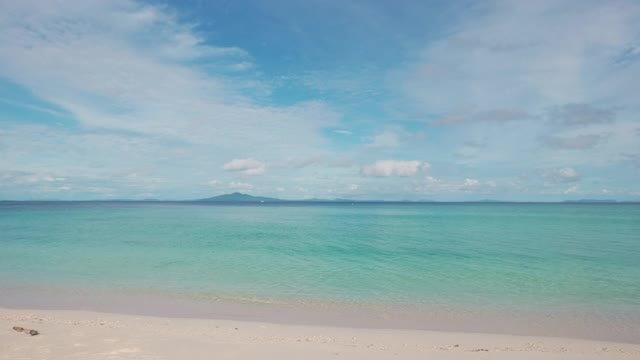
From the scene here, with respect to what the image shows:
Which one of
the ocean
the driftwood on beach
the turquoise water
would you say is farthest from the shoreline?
the driftwood on beach

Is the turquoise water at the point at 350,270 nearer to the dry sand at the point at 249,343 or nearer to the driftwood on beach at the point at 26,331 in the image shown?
the dry sand at the point at 249,343

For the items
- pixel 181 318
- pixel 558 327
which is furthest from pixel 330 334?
pixel 558 327

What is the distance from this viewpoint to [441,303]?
1605 cm

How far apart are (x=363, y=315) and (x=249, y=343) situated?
17.0ft

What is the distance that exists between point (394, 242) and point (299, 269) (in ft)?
56.8

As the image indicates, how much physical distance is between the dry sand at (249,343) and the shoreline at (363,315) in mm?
805

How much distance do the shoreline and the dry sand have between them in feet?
2.64

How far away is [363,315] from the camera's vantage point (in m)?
14.4

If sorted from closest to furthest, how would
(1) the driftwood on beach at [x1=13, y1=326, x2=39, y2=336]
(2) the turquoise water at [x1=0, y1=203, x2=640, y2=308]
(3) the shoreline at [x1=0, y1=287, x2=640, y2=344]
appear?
(1) the driftwood on beach at [x1=13, y1=326, x2=39, y2=336] < (3) the shoreline at [x1=0, y1=287, x2=640, y2=344] < (2) the turquoise water at [x1=0, y1=203, x2=640, y2=308]

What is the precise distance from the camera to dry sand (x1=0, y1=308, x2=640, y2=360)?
32.1 feet

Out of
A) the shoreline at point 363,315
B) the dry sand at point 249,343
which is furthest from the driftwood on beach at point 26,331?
the shoreline at point 363,315

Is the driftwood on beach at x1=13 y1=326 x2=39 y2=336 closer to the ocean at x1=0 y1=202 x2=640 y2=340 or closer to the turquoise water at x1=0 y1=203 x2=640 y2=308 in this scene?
the ocean at x1=0 y1=202 x2=640 y2=340

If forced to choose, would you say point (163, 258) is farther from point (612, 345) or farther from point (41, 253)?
point (612, 345)

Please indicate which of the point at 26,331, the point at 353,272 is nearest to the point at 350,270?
the point at 353,272
